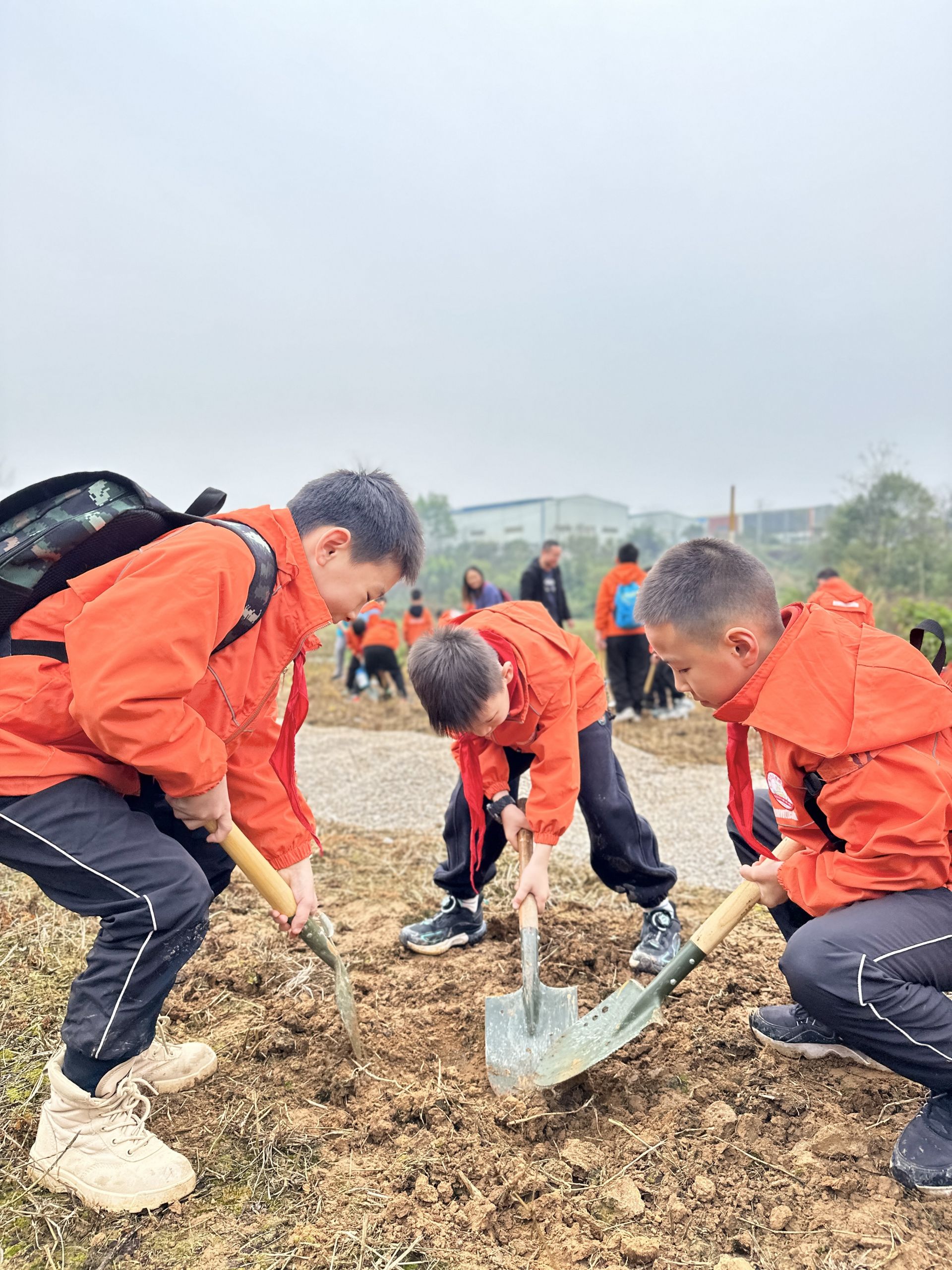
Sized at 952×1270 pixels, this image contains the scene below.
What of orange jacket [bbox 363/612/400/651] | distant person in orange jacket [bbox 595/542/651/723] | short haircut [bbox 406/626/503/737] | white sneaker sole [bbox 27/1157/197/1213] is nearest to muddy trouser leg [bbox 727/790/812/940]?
short haircut [bbox 406/626/503/737]

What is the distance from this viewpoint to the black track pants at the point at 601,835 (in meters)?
3.21

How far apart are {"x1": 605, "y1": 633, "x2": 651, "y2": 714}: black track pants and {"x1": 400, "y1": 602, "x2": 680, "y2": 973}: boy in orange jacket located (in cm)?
636

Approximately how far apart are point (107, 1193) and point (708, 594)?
2082mm

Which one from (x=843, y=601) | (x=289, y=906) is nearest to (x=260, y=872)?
(x=289, y=906)

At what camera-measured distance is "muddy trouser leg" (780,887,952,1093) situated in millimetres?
1988

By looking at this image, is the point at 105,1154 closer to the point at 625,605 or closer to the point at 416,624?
the point at 625,605

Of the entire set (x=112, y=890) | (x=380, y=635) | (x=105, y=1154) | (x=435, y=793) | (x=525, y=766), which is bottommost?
(x=435, y=793)

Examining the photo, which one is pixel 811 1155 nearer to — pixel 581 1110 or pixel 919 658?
pixel 581 1110

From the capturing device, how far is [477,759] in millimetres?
3146

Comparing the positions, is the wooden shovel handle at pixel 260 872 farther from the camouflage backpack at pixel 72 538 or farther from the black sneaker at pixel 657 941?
the black sneaker at pixel 657 941

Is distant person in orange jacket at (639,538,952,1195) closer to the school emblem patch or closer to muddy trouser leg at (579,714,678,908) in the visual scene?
the school emblem patch

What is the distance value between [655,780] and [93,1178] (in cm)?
574

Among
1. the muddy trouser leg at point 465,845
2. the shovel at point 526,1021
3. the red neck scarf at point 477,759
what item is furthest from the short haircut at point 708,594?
the muddy trouser leg at point 465,845

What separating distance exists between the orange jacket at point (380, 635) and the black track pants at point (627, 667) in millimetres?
3329
